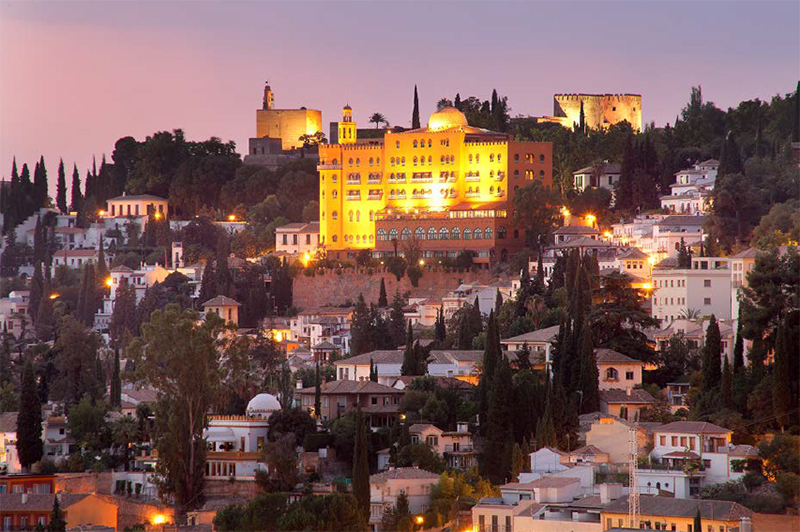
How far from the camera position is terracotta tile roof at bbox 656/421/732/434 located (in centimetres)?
3975

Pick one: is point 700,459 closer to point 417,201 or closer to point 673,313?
point 673,313

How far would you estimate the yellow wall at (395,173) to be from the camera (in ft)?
227

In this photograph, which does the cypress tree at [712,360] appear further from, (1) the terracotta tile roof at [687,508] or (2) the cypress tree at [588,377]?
(1) the terracotta tile roof at [687,508]

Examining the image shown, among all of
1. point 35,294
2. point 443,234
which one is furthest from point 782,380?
point 35,294

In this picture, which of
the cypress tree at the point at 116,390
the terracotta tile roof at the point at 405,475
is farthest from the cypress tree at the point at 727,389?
the cypress tree at the point at 116,390

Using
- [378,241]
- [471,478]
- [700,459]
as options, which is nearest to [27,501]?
[471,478]

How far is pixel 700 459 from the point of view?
39.3 m

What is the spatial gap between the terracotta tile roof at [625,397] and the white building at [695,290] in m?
8.07

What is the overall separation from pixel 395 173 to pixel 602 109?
16.8 metres

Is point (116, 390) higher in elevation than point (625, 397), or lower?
lower

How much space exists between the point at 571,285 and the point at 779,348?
44.1 ft

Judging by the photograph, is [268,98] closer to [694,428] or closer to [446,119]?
[446,119]

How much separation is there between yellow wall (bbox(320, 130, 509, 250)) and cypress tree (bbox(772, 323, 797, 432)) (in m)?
29.5

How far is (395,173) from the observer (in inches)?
2773
